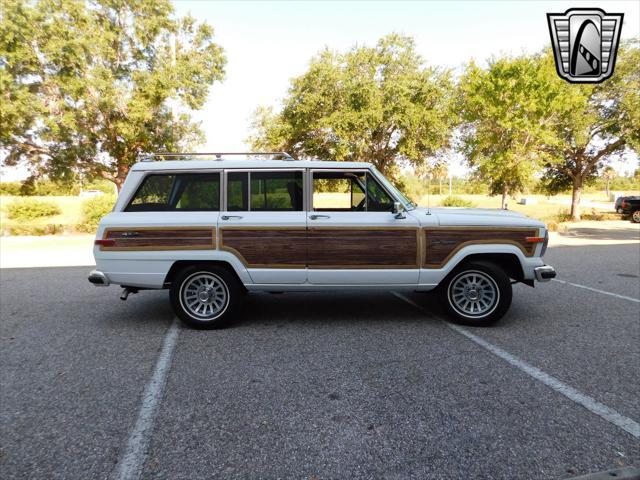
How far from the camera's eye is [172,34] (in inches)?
742

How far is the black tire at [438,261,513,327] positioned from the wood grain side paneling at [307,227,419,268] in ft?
1.99

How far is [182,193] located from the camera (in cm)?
482

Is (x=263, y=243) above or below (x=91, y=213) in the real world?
above

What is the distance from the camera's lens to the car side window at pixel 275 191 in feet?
15.8

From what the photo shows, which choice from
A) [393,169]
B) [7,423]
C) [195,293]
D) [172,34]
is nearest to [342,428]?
[7,423]

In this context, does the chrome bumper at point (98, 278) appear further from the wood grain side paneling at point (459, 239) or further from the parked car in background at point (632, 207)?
the parked car in background at point (632, 207)

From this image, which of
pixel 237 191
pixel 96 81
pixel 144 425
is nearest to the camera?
pixel 144 425

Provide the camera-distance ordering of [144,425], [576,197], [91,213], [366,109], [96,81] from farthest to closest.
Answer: [576,197], [366,109], [91,213], [96,81], [144,425]

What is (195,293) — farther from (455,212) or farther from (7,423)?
(455,212)

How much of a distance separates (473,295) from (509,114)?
14984 millimetres

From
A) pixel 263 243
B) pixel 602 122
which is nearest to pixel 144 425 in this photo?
pixel 263 243

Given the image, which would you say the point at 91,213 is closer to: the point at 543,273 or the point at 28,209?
the point at 28,209

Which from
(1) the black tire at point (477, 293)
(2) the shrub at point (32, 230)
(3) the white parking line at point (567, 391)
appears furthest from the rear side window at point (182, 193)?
(2) the shrub at point (32, 230)

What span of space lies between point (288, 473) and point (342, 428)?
22.3 inches
